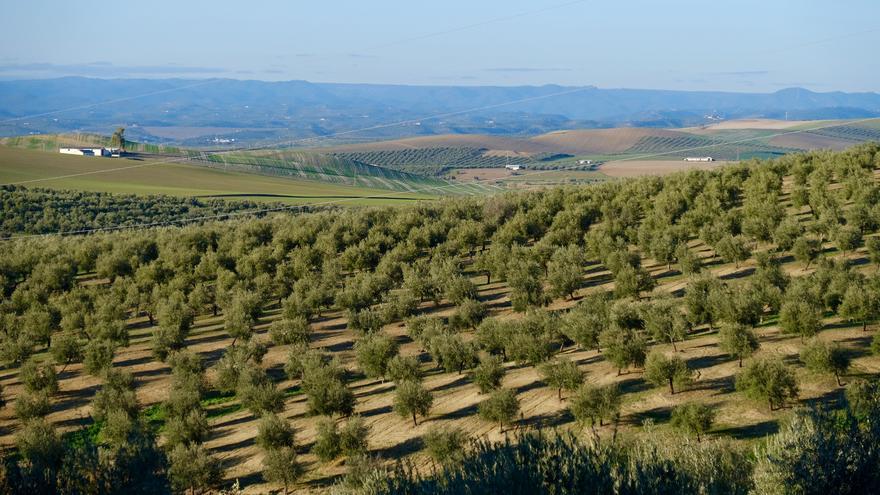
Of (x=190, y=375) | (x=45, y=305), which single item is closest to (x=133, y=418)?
(x=190, y=375)

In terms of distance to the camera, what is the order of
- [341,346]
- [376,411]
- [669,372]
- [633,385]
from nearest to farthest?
1. [669,372]
2. [633,385]
3. [376,411]
4. [341,346]

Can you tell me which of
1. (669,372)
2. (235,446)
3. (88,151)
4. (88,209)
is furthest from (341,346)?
(88,151)

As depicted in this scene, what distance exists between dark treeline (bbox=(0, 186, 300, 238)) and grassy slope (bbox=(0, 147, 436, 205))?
705 centimetres

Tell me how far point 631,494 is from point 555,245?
1344 inches

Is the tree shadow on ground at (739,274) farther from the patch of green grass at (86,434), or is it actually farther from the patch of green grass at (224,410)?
the patch of green grass at (86,434)

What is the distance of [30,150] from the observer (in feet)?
389

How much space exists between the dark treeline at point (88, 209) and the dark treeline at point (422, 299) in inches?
545

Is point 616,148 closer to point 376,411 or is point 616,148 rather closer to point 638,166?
point 638,166

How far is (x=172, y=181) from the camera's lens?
337 ft

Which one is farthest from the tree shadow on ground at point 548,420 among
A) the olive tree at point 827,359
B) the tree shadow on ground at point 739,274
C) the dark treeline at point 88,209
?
the dark treeline at point 88,209

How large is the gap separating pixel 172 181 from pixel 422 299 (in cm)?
7244

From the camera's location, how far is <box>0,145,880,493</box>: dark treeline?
2309 centimetres

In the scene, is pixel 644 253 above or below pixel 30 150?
below

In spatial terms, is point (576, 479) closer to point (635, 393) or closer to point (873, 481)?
point (873, 481)
